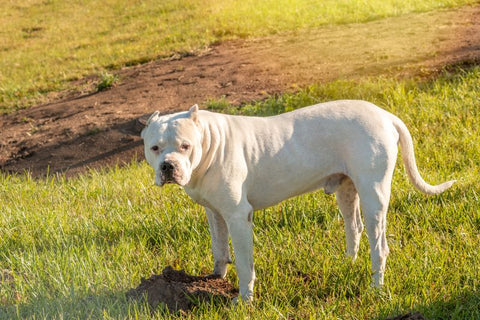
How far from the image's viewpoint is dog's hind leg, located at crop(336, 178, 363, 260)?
4582 mm

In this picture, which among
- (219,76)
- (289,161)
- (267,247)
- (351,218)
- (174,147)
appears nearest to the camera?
(174,147)

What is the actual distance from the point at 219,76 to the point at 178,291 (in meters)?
6.79

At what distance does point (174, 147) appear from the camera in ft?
12.3

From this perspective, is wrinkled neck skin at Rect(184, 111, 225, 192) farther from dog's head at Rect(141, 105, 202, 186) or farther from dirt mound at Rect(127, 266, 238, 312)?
dirt mound at Rect(127, 266, 238, 312)

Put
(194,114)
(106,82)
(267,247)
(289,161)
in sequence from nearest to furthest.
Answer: (194,114)
(289,161)
(267,247)
(106,82)

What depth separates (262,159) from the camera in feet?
13.7

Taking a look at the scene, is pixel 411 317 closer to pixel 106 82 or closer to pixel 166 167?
pixel 166 167

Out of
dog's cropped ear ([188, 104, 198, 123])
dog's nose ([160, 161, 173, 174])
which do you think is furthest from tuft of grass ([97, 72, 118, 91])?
dog's nose ([160, 161, 173, 174])

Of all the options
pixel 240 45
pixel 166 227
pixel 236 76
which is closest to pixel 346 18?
pixel 240 45

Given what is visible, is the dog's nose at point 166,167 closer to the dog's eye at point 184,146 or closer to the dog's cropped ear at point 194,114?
the dog's eye at point 184,146

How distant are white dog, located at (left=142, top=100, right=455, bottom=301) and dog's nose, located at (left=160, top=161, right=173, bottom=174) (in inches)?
11.7

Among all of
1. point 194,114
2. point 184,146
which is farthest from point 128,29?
point 184,146

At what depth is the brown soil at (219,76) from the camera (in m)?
8.85

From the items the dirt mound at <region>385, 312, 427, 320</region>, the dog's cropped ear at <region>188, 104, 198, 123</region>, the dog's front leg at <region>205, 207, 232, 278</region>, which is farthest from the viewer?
the dog's front leg at <region>205, 207, 232, 278</region>
